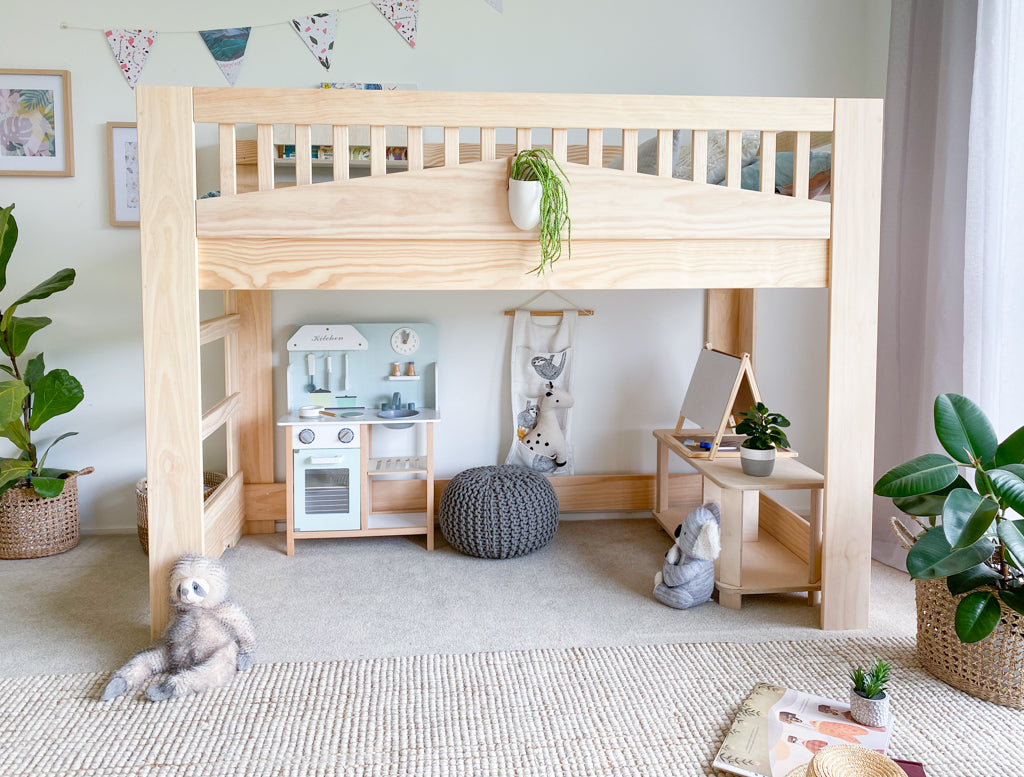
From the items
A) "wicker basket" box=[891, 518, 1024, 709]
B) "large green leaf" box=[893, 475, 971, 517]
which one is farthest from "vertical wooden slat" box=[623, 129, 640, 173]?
"wicker basket" box=[891, 518, 1024, 709]

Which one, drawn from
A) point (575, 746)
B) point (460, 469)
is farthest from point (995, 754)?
point (460, 469)

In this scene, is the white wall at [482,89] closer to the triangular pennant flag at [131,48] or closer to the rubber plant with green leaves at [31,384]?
the triangular pennant flag at [131,48]

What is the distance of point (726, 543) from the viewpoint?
2260 millimetres

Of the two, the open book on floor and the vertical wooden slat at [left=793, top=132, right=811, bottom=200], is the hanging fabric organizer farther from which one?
the open book on floor

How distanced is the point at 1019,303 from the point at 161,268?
2.12 metres

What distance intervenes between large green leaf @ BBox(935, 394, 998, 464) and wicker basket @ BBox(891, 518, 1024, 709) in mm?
258

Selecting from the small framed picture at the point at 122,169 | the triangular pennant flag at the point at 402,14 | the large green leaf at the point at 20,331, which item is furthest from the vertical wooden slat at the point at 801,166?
the large green leaf at the point at 20,331

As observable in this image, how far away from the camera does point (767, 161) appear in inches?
80.9

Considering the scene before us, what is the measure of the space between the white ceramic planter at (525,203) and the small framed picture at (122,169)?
1508 millimetres

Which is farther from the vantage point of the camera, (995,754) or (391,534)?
(391,534)

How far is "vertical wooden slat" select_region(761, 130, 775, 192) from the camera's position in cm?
205

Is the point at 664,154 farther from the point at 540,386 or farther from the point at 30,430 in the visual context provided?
the point at 30,430

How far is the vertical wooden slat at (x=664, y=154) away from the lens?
2.03 m

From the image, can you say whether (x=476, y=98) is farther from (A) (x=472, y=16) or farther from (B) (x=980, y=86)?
(B) (x=980, y=86)
